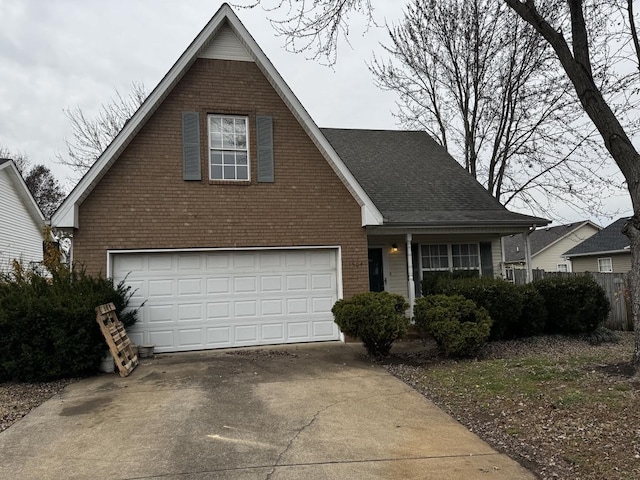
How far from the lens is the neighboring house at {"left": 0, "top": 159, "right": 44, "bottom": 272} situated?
19062 mm

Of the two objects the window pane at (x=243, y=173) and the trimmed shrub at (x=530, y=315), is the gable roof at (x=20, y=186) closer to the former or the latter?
the window pane at (x=243, y=173)

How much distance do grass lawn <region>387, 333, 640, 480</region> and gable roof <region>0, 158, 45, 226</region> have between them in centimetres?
1839

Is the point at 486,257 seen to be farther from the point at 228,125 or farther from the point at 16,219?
the point at 16,219

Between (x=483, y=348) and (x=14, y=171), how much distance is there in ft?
65.7

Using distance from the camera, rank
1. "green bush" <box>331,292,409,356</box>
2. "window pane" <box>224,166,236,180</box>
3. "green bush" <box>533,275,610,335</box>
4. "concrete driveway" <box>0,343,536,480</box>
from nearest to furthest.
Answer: "concrete driveway" <box>0,343,536,480</box>
"green bush" <box>331,292,409,356</box>
"window pane" <box>224,166,236,180</box>
"green bush" <box>533,275,610,335</box>

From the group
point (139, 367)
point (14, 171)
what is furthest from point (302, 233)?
point (14, 171)

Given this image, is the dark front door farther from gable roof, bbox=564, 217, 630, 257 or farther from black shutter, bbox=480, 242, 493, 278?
gable roof, bbox=564, 217, 630, 257

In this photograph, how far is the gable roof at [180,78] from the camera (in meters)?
9.15

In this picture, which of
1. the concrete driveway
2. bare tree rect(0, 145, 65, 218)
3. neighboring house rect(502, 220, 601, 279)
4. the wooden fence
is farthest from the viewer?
neighboring house rect(502, 220, 601, 279)

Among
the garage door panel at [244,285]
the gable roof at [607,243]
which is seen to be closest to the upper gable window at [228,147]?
the garage door panel at [244,285]

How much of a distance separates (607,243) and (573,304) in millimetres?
18140

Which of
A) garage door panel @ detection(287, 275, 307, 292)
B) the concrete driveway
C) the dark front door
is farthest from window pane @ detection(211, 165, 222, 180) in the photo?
the dark front door

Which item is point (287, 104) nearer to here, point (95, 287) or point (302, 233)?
point (302, 233)

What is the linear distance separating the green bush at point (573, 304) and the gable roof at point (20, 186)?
19714mm
